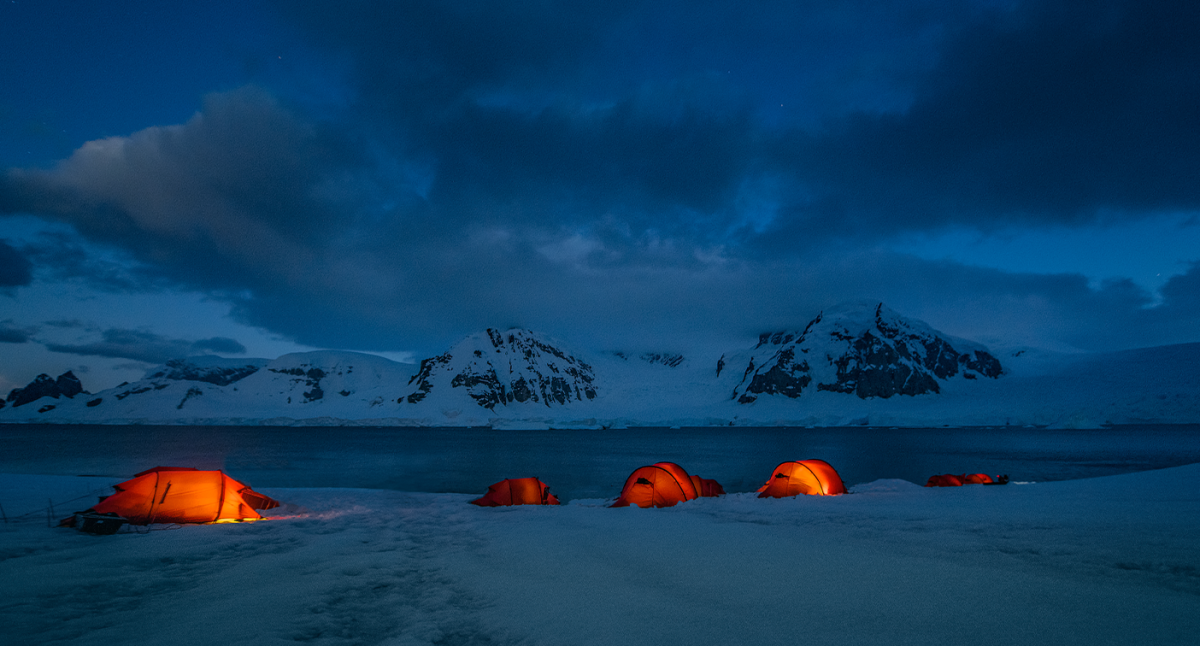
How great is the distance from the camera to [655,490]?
15625 millimetres

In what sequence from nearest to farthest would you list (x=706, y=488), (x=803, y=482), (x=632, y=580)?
(x=632, y=580), (x=803, y=482), (x=706, y=488)

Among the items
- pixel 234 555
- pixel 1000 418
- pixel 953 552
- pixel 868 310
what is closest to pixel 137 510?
pixel 234 555

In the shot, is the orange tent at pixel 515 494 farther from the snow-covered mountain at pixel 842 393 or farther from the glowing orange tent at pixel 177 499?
the snow-covered mountain at pixel 842 393

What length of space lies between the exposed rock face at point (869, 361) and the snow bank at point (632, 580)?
169884mm

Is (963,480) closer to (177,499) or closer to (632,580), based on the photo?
(632,580)

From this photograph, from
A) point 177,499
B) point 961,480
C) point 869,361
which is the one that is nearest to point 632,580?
point 177,499

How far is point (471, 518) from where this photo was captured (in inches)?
490

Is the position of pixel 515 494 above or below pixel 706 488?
Result: above

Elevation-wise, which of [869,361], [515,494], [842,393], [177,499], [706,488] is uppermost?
[869,361]

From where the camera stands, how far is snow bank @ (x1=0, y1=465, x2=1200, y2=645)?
4379 millimetres

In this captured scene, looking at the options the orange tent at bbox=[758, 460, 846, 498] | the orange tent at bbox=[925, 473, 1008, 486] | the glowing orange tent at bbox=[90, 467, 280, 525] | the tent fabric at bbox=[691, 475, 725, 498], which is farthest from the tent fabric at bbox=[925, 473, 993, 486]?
the glowing orange tent at bbox=[90, 467, 280, 525]

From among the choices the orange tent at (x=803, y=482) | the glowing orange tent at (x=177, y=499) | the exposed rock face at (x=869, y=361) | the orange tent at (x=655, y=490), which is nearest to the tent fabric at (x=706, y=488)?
the orange tent at (x=803, y=482)

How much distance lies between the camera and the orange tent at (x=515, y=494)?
1645 cm

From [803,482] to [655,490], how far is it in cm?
569
